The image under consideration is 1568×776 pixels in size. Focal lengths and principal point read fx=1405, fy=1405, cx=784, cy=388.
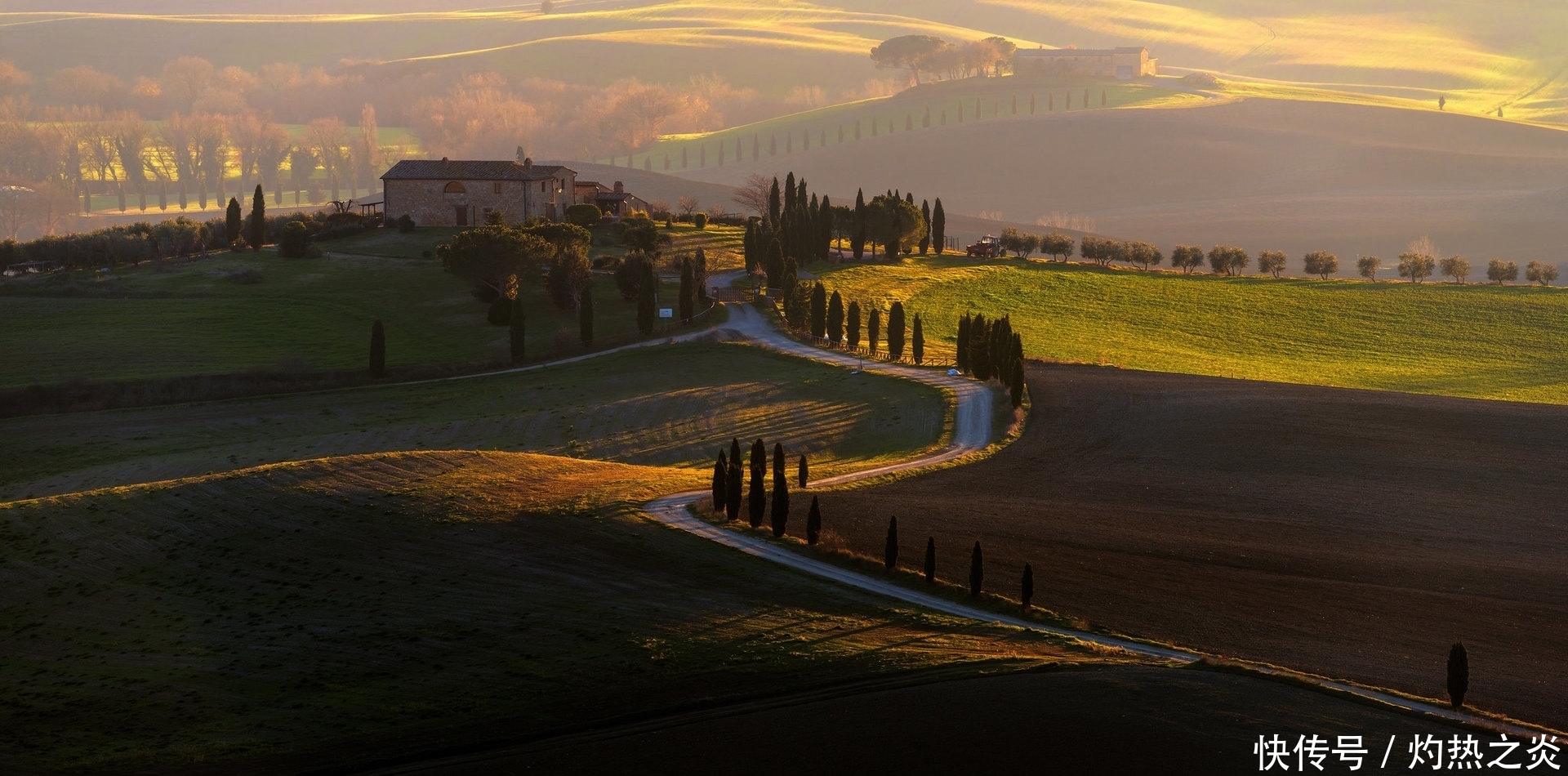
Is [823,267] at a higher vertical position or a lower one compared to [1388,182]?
lower

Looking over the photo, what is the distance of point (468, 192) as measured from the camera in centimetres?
11188

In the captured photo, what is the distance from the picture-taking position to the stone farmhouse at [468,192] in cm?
A: 11094

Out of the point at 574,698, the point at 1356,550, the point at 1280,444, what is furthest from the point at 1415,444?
the point at 574,698

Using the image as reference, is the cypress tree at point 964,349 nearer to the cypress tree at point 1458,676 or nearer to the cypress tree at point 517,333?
the cypress tree at point 517,333

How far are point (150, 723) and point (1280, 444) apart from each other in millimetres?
42193

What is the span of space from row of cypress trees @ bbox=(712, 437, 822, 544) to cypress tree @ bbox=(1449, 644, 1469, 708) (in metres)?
17.7

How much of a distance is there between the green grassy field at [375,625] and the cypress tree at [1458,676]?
7184 mm

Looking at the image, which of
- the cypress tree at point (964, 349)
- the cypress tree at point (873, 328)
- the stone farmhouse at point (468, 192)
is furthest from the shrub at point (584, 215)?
the cypress tree at point (964, 349)

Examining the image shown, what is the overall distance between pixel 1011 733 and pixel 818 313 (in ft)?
188

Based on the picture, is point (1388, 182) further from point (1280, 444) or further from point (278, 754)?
point (278, 754)

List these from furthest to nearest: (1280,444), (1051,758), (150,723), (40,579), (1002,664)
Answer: (1280,444) → (40,579) → (1002,664) → (150,723) → (1051,758)

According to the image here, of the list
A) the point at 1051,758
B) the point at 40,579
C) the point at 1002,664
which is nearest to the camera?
the point at 1051,758

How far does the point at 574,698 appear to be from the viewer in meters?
28.4

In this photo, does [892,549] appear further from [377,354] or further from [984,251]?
[984,251]
